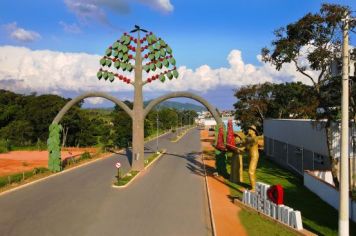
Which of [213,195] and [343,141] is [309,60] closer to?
[213,195]

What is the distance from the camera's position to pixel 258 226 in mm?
19938

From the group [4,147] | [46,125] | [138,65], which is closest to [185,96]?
[138,65]

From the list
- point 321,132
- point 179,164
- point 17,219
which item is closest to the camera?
point 17,219

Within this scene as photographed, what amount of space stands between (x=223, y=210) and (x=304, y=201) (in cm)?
597

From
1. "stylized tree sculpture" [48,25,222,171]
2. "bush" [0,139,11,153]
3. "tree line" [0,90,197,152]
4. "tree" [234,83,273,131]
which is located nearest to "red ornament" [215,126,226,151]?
"stylized tree sculpture" [48,25,222,171]

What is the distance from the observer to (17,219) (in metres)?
21.2

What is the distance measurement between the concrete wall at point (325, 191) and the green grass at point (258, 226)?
4200mm

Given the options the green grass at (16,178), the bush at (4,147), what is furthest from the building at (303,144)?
the bush at (4,147)

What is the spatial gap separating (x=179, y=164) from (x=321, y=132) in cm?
1880

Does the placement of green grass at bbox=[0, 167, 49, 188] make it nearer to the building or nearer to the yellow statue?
the yellow statue

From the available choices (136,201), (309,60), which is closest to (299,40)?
(309,60)

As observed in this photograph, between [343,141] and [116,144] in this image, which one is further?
[116,144]

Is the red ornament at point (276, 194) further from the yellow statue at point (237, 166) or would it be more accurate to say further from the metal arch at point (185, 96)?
the metal arch at point (185, 96)

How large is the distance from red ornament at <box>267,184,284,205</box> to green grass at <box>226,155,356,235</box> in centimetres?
168
